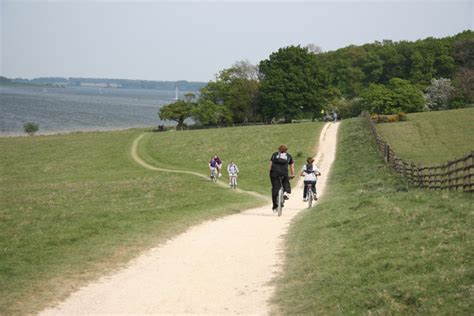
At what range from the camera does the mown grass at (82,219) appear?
38.5 feet

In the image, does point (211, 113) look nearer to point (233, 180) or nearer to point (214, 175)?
point (214, 175)

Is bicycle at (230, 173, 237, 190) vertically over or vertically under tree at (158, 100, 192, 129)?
under

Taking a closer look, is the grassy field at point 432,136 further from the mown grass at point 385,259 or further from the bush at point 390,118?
the mown grass at point 385,259

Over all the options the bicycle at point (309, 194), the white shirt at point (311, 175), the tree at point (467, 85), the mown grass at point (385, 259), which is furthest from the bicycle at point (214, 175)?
the tree at point (467, 85)

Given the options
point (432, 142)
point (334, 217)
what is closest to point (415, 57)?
point (432, 142)

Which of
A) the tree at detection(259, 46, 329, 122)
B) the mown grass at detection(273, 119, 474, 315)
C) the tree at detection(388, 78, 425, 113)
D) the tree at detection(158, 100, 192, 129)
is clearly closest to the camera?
the mown grass at detection(273, 119, 474, 315)

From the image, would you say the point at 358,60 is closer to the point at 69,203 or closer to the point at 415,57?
the point at 415,57

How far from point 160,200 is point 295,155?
2486 cm

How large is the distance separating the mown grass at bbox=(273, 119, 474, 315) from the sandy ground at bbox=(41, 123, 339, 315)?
1.67ft

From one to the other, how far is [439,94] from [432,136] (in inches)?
1750

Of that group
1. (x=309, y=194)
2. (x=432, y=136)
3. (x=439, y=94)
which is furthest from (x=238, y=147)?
(x=439, y=94)

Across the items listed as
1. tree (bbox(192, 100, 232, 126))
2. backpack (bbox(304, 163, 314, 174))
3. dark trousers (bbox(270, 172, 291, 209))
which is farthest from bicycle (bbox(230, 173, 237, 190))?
tree (bbox(192, 100, 232, 126))

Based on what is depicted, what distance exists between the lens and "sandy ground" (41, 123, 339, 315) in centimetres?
1004

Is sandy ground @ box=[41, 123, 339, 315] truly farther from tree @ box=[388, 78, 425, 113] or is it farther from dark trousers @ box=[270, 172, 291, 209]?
tree @ box=[388, 78, 425, 113]
